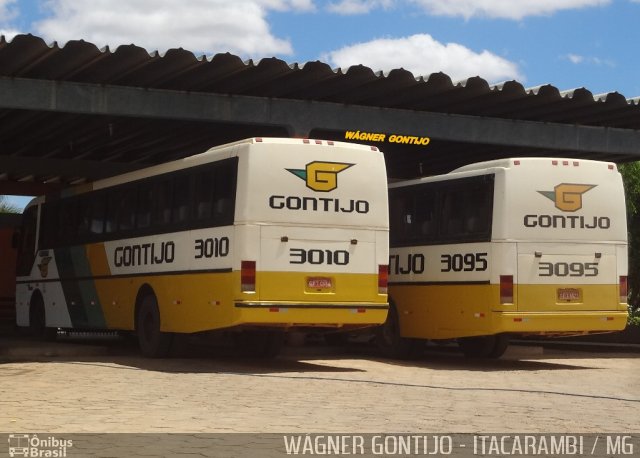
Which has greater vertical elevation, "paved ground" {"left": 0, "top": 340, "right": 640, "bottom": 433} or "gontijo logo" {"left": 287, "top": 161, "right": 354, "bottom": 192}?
"gontijo logo" {"left": 287, "top": 161, "right": 354, "bottom": 192}

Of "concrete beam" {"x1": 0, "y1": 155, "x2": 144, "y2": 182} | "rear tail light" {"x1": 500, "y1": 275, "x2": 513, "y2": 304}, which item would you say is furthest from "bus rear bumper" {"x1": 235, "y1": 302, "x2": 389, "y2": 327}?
"concrete beam" {"x1": 0, "y1": 155, "x2": 144, "y2": 182}

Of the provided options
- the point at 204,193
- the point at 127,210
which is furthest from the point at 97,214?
the point at 204,193

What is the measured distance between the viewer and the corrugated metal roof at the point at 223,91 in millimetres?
18484

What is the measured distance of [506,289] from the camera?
61.5 feet

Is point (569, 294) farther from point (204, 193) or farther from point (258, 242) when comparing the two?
point (204, 193)

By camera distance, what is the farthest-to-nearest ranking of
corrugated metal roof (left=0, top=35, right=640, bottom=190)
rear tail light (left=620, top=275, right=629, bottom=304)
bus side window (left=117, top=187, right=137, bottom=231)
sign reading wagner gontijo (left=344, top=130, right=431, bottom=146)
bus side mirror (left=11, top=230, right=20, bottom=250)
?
bus side mirror (left=11, top=230, right=20, bottom=250), sign reading wagner gontijo (left=344, top=130, right=431, bottom=146), bus side window (left=117, top=187, right=137, bottom=231), rear tail light (left=620, top=275, right=629, bottom=304), corrugated metal roof (left=0, top=35, right=640, bottom=190)

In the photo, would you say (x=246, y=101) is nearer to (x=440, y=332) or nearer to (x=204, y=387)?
(x=440, y=332)

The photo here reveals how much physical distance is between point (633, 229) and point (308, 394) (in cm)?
3954

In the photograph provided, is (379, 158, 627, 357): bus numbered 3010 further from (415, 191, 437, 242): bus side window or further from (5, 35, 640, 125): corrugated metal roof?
(5, 35, 640, 125): corrugated metal roof

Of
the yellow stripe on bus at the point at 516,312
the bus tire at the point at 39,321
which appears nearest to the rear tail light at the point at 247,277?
the yellow stripe on bus at the point at 516,312

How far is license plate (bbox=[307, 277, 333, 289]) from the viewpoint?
17469 millimetres

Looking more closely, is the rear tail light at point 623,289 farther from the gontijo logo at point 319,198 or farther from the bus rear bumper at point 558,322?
the gontijo logo at point 319,198

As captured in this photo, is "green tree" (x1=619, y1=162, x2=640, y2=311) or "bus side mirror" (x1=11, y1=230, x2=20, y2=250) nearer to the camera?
"bus side mirror" (x1=11, y1=230, x2=20, y2=250)

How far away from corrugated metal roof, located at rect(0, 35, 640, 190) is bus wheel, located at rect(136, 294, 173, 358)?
3506 millimetres
